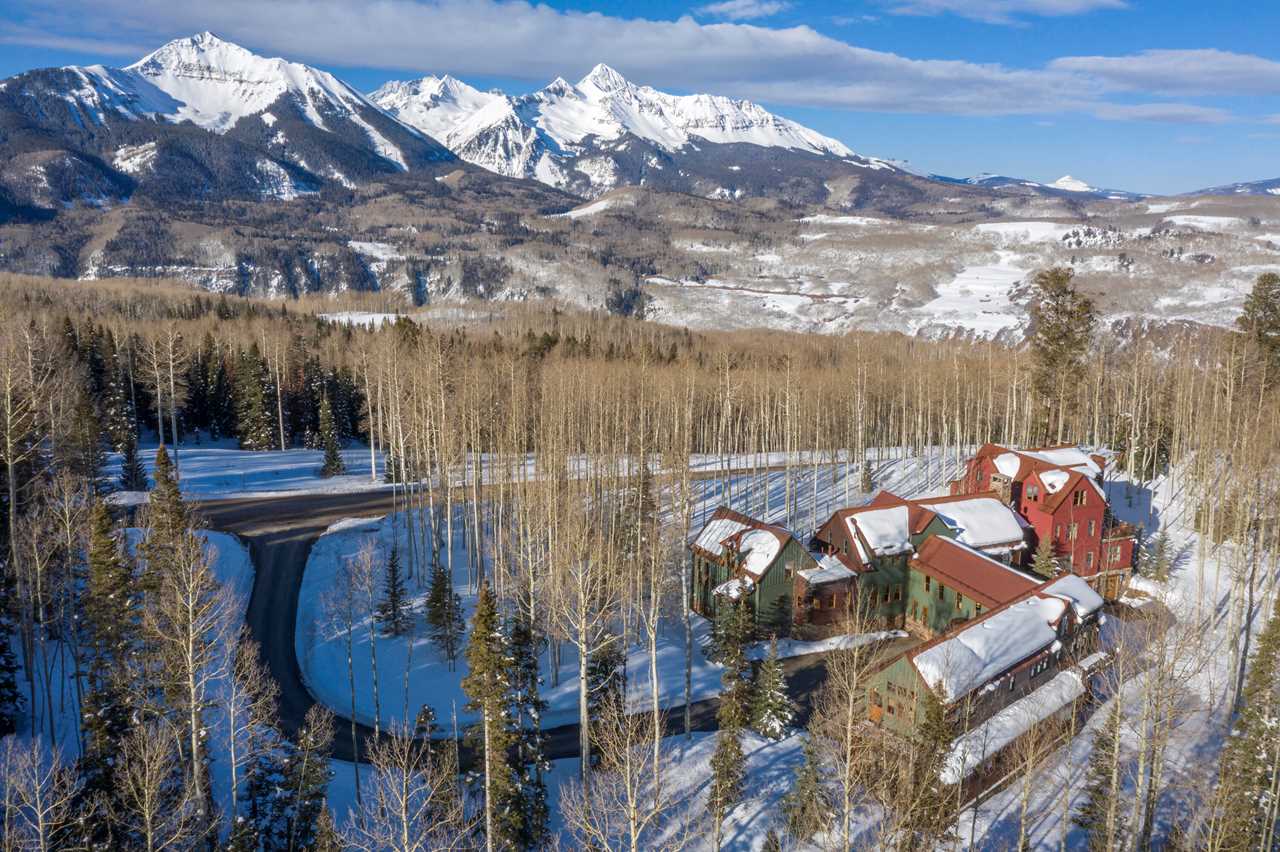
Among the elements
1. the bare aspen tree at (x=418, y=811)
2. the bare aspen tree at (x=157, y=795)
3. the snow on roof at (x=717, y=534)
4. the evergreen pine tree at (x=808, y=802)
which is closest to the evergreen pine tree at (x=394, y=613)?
the bare aspen tree at (x=418, y=811)

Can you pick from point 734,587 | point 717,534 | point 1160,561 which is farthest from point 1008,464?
point 734,587

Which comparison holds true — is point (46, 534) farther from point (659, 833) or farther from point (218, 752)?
point (659, 833)

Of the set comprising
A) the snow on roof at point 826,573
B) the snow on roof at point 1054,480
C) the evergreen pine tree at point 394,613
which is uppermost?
the snow on roof at point 1054,480

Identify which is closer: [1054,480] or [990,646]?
[990,646]

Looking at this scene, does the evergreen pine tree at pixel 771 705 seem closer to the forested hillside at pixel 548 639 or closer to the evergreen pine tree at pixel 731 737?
the forested hillside at pixel 548 639

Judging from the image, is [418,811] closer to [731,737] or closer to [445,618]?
[731,737]

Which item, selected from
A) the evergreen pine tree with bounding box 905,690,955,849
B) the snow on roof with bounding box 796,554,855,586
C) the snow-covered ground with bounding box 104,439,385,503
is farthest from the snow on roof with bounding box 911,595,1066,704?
the snow-covered ground with bounding box 104,439,385,503
